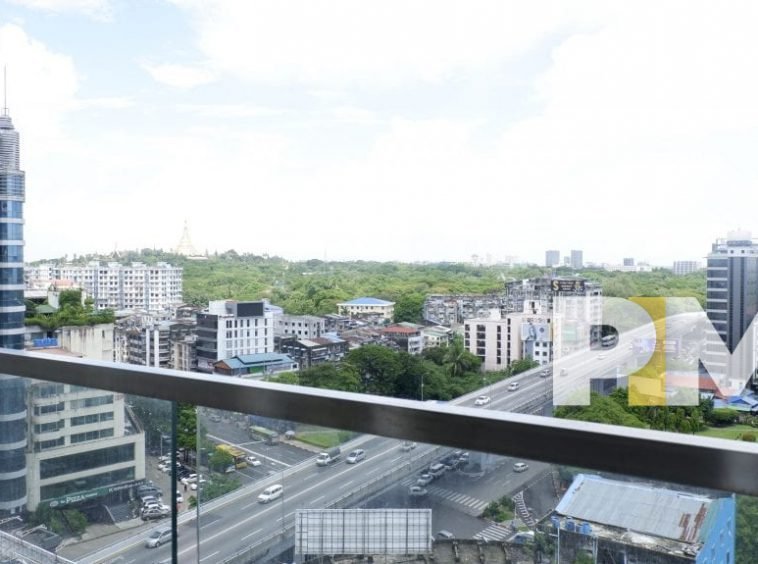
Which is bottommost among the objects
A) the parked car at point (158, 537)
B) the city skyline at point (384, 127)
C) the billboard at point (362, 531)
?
the parked car at point (158, 537)

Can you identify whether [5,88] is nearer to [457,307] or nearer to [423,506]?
→ [457,307]

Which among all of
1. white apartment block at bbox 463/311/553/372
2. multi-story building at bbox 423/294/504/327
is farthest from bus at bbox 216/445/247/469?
multi-story building at bbox 423/294/504/327

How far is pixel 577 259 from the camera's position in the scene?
213 cm

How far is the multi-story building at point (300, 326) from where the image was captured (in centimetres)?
253

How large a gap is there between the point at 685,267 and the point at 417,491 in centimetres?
118

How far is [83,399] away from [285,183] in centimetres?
125

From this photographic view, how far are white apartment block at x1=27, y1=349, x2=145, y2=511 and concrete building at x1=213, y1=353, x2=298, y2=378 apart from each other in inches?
28.5

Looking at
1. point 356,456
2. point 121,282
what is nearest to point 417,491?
point 356,456

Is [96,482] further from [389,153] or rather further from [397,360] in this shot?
[389,153]

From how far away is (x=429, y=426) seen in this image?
3.64 feet

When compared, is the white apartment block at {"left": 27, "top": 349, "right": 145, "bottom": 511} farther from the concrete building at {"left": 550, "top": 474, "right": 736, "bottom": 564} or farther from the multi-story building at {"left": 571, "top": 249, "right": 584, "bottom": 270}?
the multi-story building at {"left": 571, "top": 249, "right": 584, "bottom": 270}

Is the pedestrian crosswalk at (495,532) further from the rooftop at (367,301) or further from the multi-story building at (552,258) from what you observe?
the rooftop at (367,301)

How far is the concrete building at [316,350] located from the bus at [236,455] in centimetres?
105

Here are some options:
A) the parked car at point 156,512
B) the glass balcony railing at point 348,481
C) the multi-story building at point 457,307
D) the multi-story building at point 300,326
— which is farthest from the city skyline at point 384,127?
the parked car at point 156,512
